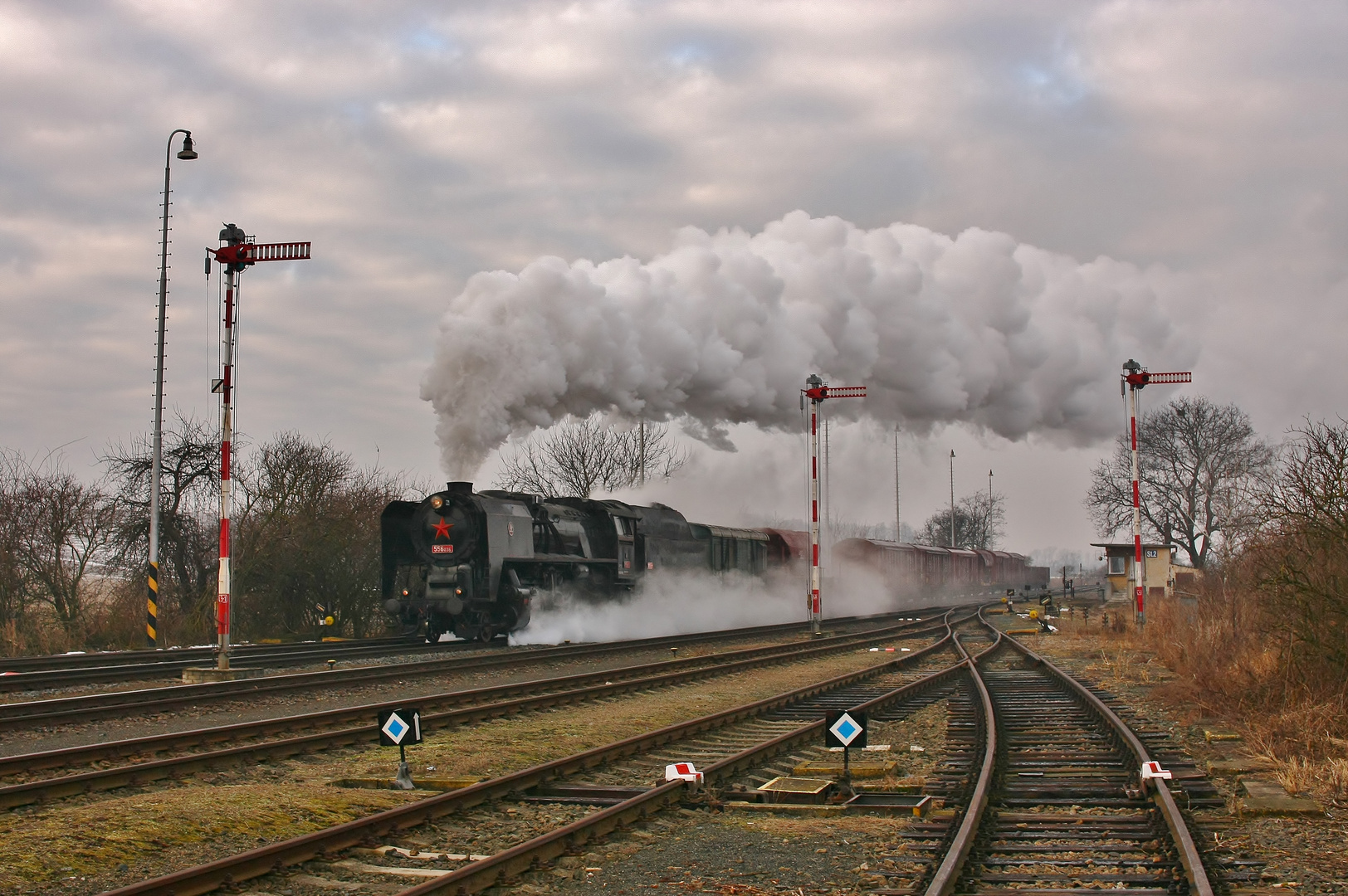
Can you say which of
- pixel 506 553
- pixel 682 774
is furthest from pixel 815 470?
pixel 682 774

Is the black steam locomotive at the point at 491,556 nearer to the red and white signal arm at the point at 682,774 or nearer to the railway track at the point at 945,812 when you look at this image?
the railway track at the point at 945,812

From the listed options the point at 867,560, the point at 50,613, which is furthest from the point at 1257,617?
the point at 867,560

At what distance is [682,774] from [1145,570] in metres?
34.2

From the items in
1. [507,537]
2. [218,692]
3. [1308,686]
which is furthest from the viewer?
[507,537]

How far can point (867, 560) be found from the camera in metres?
47.4

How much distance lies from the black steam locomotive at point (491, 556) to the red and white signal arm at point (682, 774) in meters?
14.1

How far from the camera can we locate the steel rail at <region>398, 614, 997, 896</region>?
5.80 metres

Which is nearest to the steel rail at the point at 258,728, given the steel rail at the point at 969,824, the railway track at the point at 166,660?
the railway track at the point at 166,660

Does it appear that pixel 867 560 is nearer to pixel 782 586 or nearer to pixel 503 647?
pixel 782 586

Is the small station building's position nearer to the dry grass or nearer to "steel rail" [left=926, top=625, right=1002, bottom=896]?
"steel rail" [left=926, top=625, right=1002, bottom=896]

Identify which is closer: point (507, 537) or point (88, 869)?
point (88, 869)

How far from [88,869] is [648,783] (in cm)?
413

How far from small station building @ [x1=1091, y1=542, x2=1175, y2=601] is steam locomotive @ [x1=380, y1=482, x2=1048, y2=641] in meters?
16.7

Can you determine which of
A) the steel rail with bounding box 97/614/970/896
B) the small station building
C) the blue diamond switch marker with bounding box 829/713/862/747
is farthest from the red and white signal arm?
the small station building
